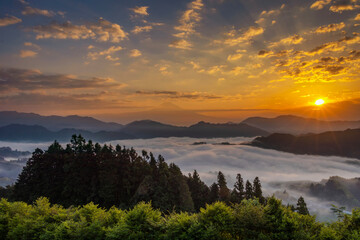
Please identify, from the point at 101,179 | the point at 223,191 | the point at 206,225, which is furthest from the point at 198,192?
the point at 206,225

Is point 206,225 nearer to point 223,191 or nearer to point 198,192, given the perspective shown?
point 198,192

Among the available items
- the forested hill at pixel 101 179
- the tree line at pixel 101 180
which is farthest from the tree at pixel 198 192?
the forested hill at pixel 101 179

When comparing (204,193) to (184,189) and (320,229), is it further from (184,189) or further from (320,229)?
(320,229)

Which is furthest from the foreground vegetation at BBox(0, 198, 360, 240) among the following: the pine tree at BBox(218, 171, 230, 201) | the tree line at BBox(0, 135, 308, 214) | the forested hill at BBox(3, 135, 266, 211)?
the pine tree at BBox(218, 171, 230, 201)

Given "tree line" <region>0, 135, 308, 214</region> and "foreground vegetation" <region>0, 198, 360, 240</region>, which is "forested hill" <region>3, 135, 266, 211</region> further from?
"foreground vegetation" <region>0, 198, 360, 240</region>

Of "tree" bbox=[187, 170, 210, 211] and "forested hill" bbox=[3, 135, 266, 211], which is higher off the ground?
"forested hill" bbox=[3, 135, 266, 211]

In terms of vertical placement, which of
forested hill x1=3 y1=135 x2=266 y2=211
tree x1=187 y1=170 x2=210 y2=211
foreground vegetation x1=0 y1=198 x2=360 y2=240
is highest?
foreground vegetation x1=0 y1=198 x2=360 y2=240

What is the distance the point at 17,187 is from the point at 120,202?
32.6 meters

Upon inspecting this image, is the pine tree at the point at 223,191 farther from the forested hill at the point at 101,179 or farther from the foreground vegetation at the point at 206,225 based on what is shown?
the foreground vegetation at the point at 206,225

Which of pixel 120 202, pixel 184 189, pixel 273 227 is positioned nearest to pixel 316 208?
pixel 184 189

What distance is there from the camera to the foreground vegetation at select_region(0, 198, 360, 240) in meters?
15.3

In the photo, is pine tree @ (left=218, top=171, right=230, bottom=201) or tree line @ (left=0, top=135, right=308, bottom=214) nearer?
tree line @ (left=0, top=135, right=308, bottom=214)

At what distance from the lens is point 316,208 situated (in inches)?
7712

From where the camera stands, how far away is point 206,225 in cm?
1634
